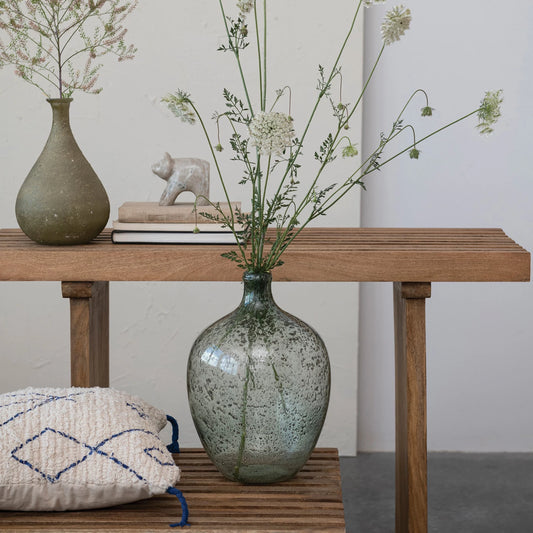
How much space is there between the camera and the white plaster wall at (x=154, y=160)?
2.88m

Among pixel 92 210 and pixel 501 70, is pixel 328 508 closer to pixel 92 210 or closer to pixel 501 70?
pixel 92 210

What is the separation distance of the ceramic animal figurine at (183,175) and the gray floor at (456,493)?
111cm

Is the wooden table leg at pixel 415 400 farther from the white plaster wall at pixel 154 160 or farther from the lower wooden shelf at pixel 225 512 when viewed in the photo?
the white plaster wall at pixel 154 160

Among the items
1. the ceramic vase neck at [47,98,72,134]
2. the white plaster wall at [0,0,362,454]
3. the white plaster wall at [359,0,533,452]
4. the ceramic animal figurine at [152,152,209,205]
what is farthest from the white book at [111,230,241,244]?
the white plaster wall at [359,0,533,452]

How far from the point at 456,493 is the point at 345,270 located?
130 cm

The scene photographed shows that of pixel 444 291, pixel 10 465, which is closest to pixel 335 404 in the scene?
pixel 444 291

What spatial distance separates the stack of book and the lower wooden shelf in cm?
45

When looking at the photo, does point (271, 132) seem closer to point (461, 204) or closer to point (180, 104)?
point (180, 104)

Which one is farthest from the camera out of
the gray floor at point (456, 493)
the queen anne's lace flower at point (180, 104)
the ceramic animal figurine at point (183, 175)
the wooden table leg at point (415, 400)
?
the gray floor at point (456, 493)

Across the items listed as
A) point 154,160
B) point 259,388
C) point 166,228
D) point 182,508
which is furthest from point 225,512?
point 154,160

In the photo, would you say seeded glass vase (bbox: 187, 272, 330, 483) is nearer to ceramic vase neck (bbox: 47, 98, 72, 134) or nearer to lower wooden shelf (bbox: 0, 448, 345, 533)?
lower wooden shelf (bbox: 0, 448, 345, 533)

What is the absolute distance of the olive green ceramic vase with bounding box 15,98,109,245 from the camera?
167cm

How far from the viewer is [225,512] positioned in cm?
139

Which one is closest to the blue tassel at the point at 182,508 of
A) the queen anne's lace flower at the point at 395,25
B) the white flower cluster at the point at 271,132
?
the white flower cluster at the point at 271,132
